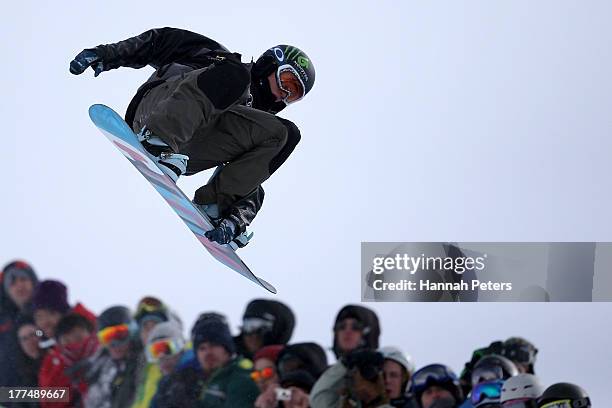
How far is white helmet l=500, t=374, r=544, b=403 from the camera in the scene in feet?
19.0

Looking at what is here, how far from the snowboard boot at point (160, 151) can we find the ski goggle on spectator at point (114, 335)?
57.2 inches

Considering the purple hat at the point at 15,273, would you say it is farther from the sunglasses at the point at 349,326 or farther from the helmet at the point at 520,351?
the helmet at the point at 520,351

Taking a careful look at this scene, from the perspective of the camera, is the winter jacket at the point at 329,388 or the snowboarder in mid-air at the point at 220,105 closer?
the snowboarder in mid-air at the point at 220,105

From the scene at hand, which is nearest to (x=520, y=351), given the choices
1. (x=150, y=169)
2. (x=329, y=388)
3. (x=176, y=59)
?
(x=329, y=388)

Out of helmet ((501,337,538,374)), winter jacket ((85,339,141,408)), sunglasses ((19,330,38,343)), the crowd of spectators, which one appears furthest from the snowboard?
helmet ((501,337,538,374))

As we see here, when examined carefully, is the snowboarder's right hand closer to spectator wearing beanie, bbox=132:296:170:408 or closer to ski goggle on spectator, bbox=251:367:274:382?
spectator wearing beanie, bbox=132:296:170:408

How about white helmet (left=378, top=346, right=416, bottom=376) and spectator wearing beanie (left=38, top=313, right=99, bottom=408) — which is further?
spectator wearing beanie (left=38, top=313, right=99, bottom=408)

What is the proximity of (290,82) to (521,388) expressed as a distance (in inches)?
82.4

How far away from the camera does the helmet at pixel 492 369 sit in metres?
5.98

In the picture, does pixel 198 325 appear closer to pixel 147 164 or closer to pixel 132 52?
pixel 147 164

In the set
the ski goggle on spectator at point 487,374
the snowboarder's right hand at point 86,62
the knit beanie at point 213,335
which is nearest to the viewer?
the snowboarder's right hand at point 86,62

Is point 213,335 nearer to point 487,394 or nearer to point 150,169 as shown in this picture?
point 150,169

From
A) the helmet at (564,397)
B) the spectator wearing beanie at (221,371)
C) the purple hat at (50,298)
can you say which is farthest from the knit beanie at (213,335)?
the helmet at (564,397)

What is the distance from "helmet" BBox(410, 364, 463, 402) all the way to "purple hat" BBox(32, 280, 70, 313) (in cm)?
230
